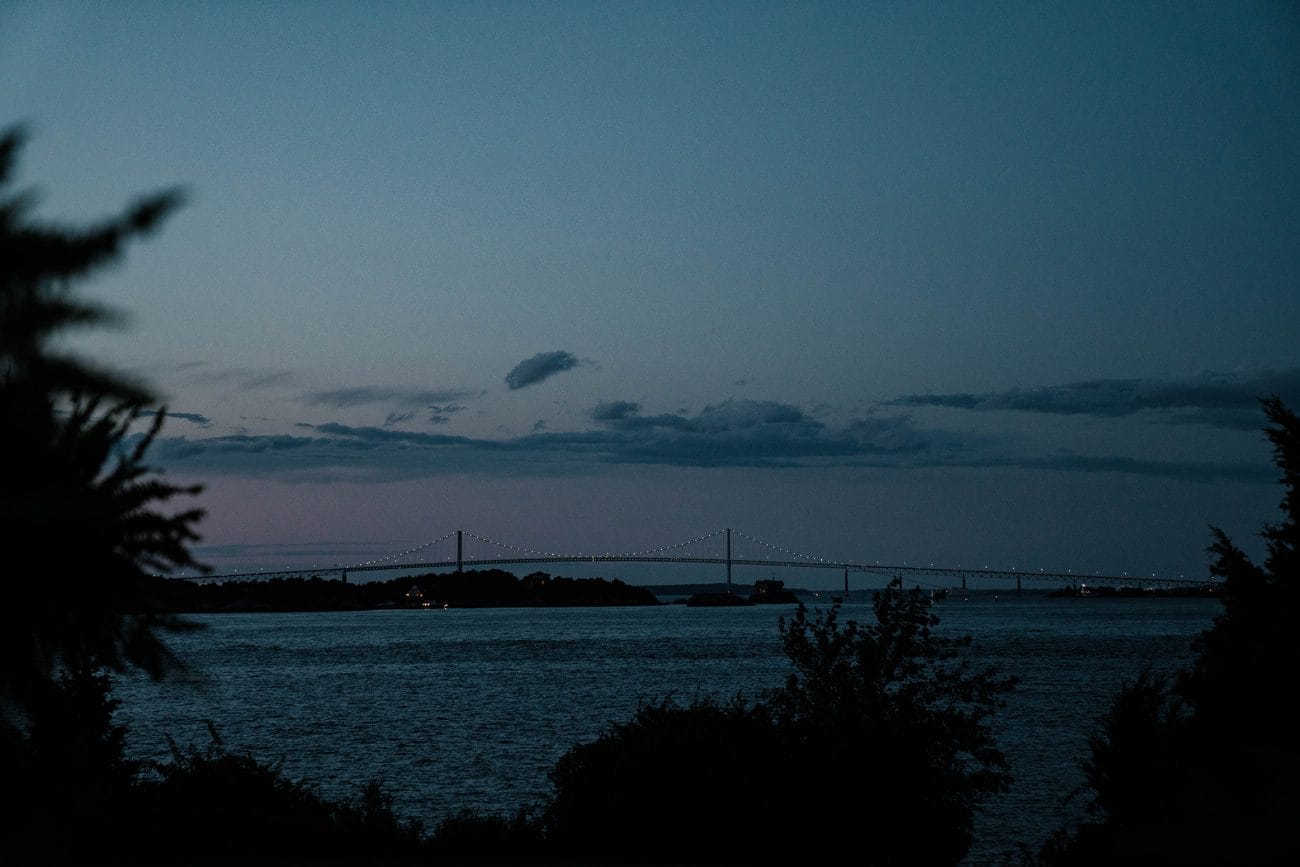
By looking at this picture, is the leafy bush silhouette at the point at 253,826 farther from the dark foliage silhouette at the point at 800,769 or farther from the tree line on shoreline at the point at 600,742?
the dark foliage silhouette at the point at 800,769

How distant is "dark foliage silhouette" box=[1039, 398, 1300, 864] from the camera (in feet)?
11.3

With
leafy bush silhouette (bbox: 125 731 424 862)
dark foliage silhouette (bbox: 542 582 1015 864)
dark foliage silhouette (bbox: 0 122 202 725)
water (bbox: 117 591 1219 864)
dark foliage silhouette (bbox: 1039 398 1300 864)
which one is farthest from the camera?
water (bbox: 117 591 1219 864)

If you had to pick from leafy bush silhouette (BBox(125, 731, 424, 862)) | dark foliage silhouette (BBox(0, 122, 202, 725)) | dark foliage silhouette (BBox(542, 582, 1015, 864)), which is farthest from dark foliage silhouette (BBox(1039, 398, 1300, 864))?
leafy bush silhouette (BBox(125, 731, 424, 862))

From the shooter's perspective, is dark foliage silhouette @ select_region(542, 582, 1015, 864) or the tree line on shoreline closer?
the tree line on shoreline

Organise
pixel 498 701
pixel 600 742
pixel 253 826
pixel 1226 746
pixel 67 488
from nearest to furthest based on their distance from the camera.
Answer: pixel 67 488
pixel 1226 746
pixel 253 826
pixel 600 742
pixel 498 701

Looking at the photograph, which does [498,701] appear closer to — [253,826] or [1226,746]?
[253,826]

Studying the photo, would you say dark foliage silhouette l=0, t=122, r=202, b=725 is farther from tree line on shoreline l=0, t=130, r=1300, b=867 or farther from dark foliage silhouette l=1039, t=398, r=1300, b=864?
dark foliage silhouette l=1039, t=398, r=1300, b=864

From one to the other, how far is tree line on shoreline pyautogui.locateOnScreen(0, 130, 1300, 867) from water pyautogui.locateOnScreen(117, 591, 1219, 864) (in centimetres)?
38

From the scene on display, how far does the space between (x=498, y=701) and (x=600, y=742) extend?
48268mm

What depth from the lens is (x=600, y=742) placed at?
1603 centimetres

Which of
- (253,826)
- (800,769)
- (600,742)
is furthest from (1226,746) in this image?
(800,769)

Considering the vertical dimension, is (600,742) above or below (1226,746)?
below

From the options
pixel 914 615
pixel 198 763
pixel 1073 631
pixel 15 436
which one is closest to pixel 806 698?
pixel 914 615

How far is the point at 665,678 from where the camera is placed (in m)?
71.4
